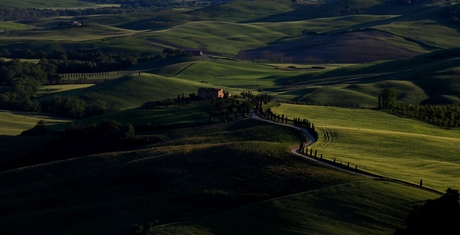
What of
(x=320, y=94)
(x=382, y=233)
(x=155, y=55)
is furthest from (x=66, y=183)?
(x=155, y=55)

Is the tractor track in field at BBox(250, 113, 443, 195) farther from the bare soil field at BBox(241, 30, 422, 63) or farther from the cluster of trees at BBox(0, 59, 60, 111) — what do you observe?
the bare soil field at BBox(241, 30, 422, 63)

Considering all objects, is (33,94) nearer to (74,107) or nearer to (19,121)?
(74,107)

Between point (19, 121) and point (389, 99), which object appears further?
point (19, 121)

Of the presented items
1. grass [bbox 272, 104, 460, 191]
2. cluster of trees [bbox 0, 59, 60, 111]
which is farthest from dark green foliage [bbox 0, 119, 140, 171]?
cluster of trees [bbox 0, 59, 60, 111]

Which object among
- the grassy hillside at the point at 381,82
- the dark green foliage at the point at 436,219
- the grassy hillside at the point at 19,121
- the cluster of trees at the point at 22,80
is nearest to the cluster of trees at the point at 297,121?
the grassy hillside at the point at 381,82

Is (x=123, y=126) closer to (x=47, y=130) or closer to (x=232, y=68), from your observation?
(x=47, y=130)

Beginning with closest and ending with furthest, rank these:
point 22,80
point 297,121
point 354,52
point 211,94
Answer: point 297,121, point 211,94, point 22,80, point 354,52

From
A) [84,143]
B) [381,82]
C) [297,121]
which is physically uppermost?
[381,82]

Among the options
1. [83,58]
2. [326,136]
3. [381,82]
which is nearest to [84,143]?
[326,136]
